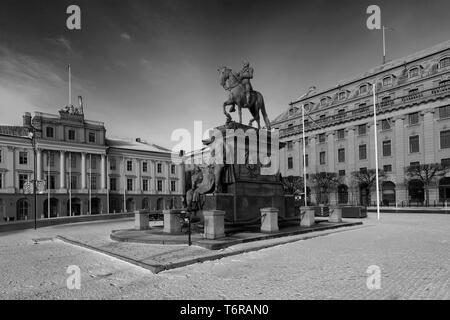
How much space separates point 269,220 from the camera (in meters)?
14.9

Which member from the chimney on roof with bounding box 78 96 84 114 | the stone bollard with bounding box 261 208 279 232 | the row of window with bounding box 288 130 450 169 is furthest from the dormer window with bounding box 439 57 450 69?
the chimney on roof with bounding box 78 96 84 114

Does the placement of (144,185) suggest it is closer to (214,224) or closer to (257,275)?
(214,224)

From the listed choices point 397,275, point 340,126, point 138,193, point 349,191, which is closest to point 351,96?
point 340,126

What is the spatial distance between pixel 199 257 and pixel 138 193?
58.1 meters

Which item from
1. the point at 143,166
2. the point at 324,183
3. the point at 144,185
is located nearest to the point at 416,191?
the point at 324,183

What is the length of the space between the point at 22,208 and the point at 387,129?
2404 inches

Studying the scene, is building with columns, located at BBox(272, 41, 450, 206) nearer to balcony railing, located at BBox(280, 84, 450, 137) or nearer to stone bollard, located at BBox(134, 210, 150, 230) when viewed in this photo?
balcony railing, located at BBox(280, 84, 450, 137)

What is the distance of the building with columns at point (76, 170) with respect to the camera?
5212 cm

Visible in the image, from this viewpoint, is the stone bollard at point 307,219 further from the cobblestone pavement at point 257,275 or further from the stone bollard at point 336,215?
the cobblestone pavement at point 257,275

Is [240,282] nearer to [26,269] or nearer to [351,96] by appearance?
[26,269]

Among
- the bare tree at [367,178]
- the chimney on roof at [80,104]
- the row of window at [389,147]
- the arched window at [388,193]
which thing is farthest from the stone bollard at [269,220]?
the chimney on roof at [80,104]

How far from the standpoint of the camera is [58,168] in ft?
184

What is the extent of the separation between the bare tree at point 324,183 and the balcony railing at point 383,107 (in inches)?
387

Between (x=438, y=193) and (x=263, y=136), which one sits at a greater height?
(x=263, y=136)
